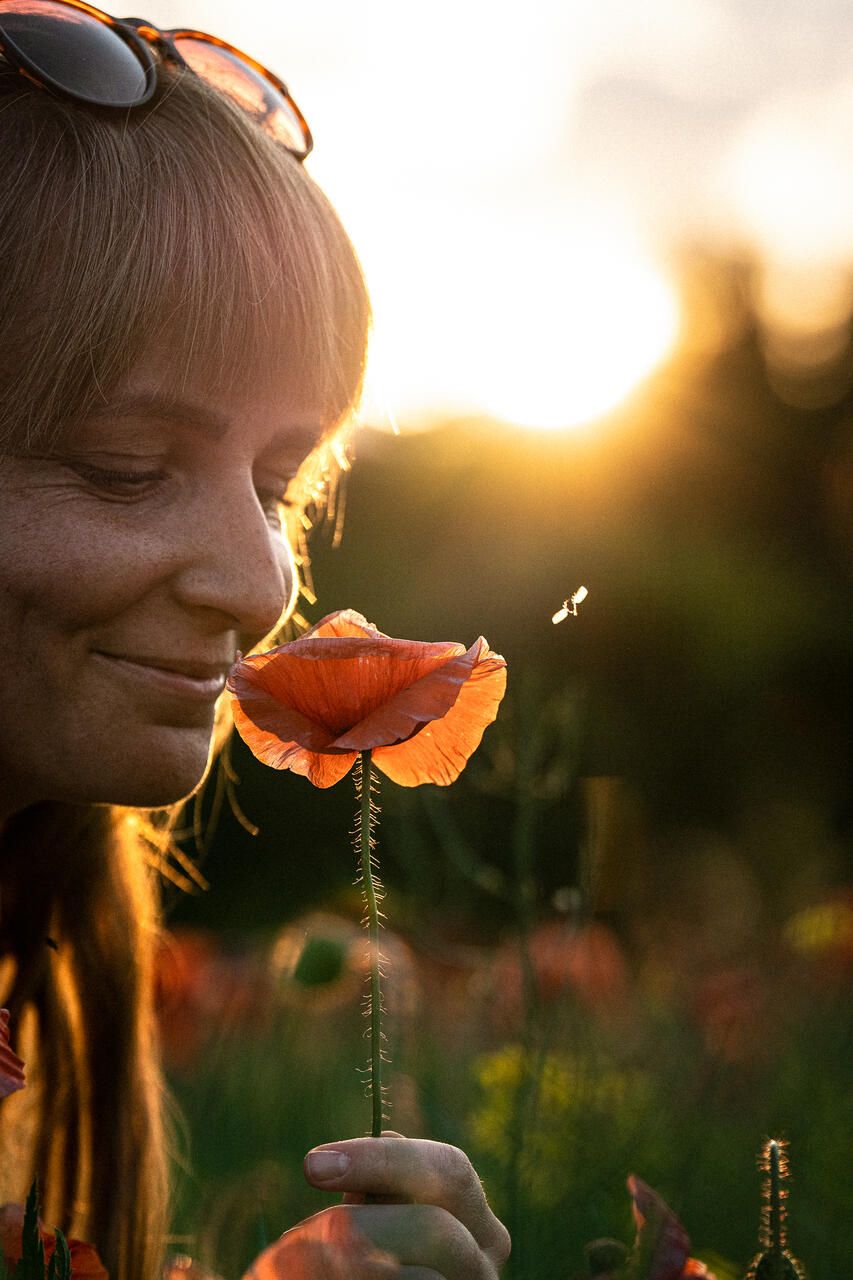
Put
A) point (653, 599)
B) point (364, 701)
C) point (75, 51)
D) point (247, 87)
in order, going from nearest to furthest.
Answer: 1. point (364, 701)
2. point (75, 51)
3. point (247, 87)
4. point (653, 599)

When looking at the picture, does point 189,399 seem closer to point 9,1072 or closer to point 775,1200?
point 9,1072

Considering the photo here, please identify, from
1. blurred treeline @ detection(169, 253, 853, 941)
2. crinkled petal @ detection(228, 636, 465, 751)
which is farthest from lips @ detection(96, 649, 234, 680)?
blurred treeline @ detection(169, 253, 853, 941)

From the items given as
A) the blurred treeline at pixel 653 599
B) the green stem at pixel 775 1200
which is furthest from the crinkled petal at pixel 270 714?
the blurred treeline at pixel 653 599

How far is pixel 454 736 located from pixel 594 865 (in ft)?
1.55

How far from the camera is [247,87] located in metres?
1.57

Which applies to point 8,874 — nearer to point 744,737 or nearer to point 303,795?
point 303,795

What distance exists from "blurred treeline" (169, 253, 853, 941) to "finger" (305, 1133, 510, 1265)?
10.9 feet

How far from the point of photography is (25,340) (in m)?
1.25

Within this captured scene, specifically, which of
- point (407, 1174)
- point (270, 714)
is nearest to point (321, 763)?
point (270, 714)

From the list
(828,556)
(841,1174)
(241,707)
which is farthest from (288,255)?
(828,556)

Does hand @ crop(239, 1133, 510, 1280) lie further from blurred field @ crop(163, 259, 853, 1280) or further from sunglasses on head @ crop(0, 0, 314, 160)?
sunglasses on head @ crop(0, 0, 314, 160)

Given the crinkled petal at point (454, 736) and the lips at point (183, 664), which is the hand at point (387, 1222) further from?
the lips at point (183, 664)

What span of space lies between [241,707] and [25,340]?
60 cm

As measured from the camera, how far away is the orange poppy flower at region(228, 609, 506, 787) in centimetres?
79
